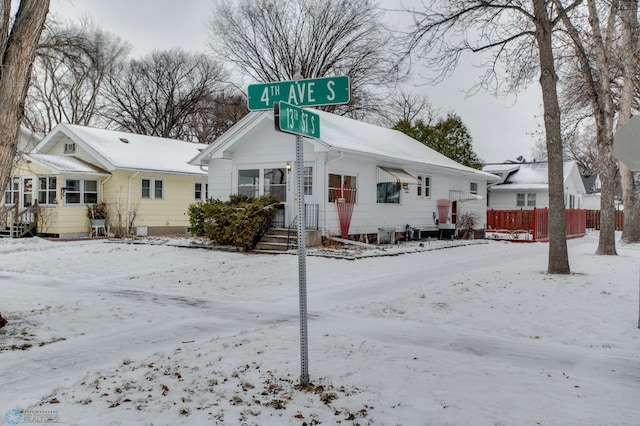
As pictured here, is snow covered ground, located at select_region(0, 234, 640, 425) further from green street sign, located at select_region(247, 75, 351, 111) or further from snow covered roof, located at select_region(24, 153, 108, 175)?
snow covered roof, located at select_region(24, 153, 108, 175)

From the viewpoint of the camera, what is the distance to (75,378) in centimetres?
478

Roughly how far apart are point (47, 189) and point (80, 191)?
126 centimetres

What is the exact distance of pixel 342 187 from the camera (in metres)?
17.2

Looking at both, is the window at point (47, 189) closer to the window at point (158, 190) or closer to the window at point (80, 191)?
the window at point (80, 191)

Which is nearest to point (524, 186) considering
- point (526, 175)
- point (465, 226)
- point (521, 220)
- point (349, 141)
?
point (526, 175)

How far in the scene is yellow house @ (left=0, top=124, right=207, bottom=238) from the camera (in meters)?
21.1

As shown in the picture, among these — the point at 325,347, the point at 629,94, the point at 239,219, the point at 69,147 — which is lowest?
the point at 325,347

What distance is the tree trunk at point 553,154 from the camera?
11359 mm

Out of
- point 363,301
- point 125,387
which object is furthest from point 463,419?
point 363,301

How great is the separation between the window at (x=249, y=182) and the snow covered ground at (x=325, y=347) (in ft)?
22.1

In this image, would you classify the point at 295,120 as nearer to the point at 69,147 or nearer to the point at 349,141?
the point at 349,141

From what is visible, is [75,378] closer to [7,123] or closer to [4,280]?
[7,123]

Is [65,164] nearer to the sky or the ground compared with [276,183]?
nearer to the sky

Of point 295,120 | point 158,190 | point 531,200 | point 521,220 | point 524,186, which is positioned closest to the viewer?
point 295,120
